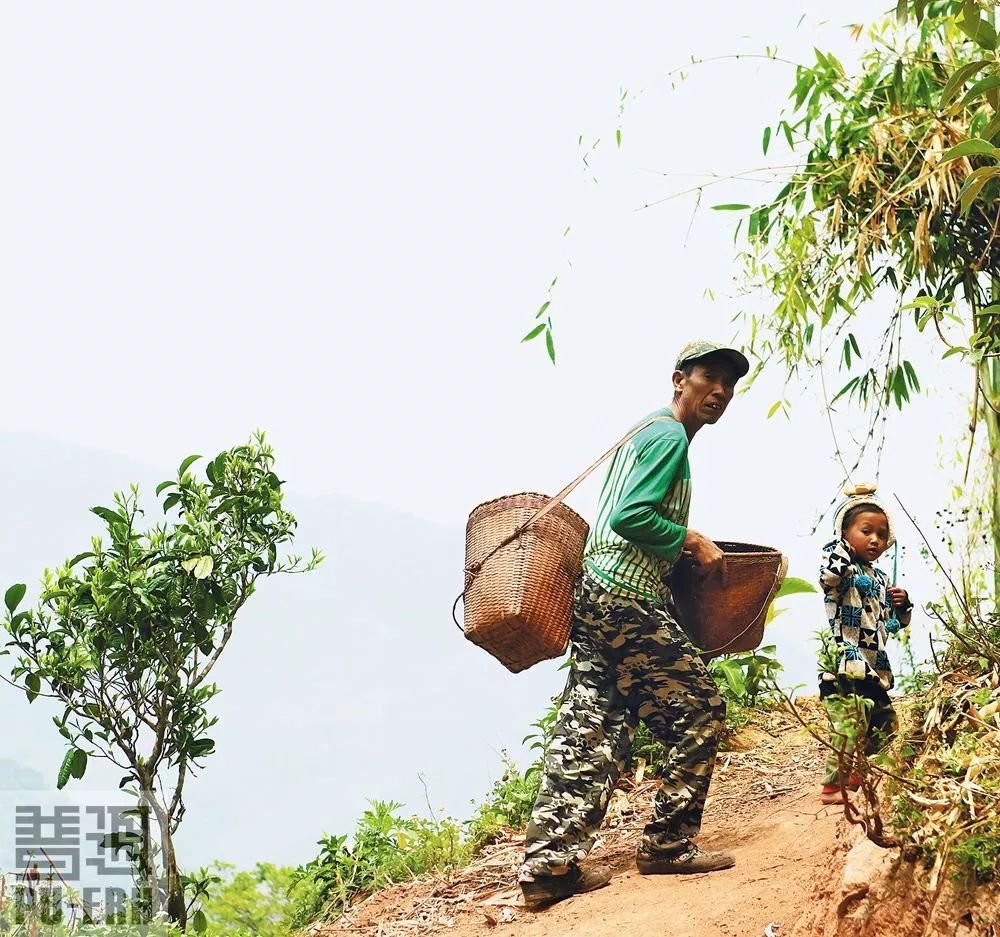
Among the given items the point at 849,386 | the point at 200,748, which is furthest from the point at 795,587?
the point at 200,748

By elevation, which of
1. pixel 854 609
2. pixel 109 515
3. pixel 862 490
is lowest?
pixel 854 609

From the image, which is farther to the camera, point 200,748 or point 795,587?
point 795,587

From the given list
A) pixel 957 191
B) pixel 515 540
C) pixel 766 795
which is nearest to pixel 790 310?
pixel 957 191

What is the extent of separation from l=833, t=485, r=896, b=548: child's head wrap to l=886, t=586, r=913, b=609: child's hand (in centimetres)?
21

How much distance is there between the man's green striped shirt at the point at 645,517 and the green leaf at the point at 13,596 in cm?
257

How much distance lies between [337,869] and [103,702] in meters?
1.46

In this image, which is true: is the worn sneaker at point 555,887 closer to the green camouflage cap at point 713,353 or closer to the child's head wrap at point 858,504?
the child's head wrap at point 858,504

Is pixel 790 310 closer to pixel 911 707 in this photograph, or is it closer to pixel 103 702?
pixel 911 707

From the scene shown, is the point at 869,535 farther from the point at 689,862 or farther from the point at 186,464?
the point at 186,464

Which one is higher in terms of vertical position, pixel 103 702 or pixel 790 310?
pixel 790 310

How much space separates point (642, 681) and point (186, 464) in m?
2.41

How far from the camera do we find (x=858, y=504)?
4.70m

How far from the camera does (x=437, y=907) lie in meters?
5.07

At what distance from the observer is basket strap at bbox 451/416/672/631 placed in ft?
14.8
